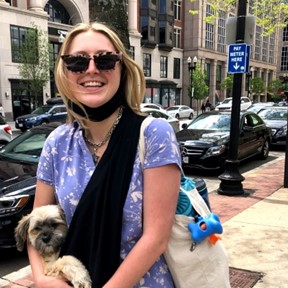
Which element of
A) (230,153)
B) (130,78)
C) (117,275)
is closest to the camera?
(117,275)

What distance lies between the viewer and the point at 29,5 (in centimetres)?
3262

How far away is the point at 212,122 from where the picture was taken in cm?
1117

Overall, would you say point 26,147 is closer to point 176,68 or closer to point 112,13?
point 112,13

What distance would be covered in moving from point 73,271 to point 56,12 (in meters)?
38.5

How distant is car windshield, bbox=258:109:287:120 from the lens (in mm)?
15832

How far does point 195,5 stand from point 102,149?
53.1 meters

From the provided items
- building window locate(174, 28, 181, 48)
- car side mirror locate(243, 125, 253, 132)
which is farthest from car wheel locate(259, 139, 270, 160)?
building window locate(174, 28, 181, 48)

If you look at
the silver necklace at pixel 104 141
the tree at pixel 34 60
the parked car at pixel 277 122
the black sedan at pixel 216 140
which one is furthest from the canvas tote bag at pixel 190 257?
the tree at pixel 34 60

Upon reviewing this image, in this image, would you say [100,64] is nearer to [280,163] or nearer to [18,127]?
[280,163]

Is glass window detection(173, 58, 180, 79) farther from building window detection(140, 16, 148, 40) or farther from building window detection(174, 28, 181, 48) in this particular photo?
building window detection(140, 16, 148, 40)

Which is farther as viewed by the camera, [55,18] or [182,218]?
[55,18]

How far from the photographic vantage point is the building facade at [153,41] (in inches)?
1200

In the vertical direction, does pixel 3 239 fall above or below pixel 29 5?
below

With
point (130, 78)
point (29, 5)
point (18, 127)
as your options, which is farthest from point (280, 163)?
point (29, 5)
